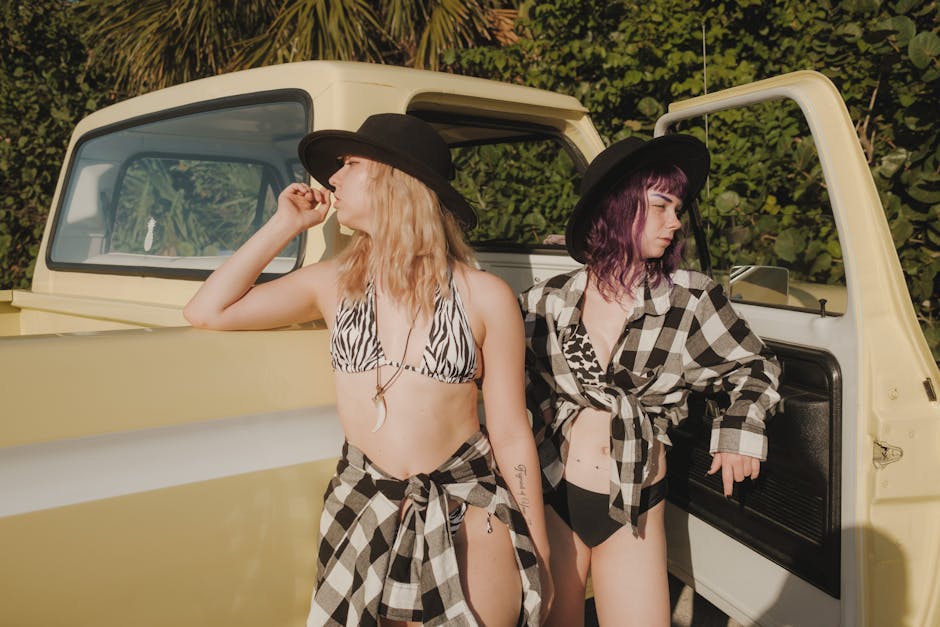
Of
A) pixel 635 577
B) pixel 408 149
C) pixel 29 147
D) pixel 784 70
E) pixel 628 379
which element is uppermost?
pixel 29 147

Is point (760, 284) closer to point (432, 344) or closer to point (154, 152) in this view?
point (432, 344)

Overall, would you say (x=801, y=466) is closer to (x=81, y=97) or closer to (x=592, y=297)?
(x=592, y=297)

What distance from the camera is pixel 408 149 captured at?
5.21 feet

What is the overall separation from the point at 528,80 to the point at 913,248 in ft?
10.1

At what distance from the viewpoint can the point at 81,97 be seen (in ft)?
26.4

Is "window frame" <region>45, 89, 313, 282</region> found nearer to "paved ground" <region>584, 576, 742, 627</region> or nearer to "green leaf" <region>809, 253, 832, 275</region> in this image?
"green leaf" <region>809, 253, 832, 275</region>

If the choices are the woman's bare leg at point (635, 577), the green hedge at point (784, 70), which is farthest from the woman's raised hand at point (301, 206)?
the green hedge at point (784, 70)

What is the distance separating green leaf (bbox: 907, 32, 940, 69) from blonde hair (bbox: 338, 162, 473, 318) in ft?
7.07

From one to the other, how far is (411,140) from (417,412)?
0.57 m

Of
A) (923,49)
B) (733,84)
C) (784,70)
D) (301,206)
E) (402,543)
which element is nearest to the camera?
(402,543)

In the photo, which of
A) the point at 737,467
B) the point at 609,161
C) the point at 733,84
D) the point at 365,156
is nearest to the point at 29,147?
the point at 733,84

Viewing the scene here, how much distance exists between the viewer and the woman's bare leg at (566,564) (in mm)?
2000

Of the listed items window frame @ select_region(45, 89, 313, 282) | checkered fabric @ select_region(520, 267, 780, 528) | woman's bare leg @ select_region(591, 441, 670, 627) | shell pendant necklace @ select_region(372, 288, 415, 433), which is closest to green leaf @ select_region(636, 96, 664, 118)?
window frame @ select_region(45, 89, 313, 282)

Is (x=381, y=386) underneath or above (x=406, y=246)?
underneath
